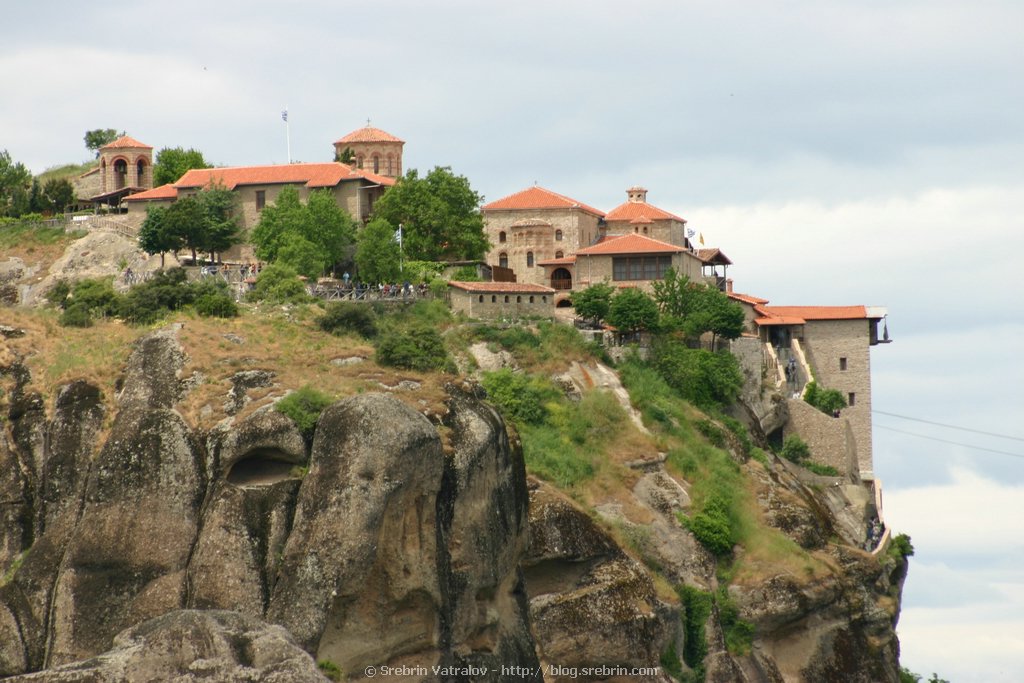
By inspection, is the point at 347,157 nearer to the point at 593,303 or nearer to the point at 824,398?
the point at 593,303

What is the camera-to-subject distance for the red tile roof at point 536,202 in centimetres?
12506

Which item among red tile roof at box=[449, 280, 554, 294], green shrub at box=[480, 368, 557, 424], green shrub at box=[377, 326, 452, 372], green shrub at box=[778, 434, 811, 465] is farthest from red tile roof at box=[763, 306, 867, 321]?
green shrub at box=[377, 326, 452, 372]

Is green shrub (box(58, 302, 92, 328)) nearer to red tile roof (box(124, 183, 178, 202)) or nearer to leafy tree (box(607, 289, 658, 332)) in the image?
leafy tree (box(607, 289, 658, 332))

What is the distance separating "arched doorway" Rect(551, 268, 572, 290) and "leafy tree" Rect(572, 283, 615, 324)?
252 inches

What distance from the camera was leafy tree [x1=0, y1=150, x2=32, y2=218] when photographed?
132m

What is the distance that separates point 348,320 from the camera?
9744 centimetres

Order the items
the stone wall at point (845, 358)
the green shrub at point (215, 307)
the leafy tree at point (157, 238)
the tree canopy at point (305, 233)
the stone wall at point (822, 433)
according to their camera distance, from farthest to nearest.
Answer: the stone wall at point (845, 358)
the stone wall at point (822, 433)
the leafy tree at point (157, 238)
the tree canopy at point (305, 233)
the green shrub at point (215, 307)

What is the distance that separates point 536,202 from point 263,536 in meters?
56.6

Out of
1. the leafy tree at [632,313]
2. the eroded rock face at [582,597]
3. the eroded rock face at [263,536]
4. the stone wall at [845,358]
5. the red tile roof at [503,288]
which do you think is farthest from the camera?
the stone wall at [845,358]

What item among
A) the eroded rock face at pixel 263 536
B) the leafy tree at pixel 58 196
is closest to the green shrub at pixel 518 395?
the eroded rock face at pixel 263 536

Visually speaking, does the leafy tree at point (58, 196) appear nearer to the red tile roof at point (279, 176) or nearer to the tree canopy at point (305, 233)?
the red tile roof at point (279, 176)

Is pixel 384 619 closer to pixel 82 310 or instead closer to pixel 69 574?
pixel 69 574

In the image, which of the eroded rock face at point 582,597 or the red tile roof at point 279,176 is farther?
the red tile roof at point 279,176

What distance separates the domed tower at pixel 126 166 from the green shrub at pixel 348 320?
109 ft
